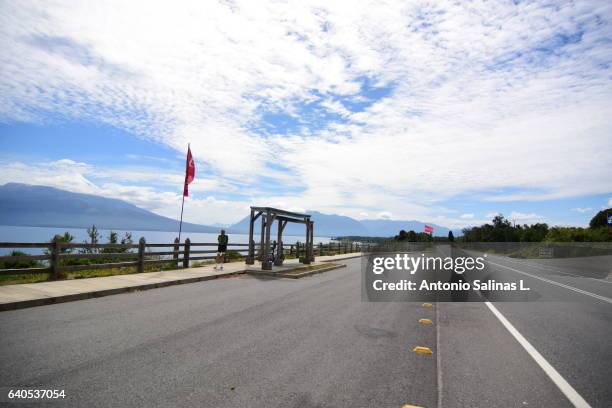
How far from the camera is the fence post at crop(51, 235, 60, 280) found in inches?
482

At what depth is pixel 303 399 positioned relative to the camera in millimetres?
4094

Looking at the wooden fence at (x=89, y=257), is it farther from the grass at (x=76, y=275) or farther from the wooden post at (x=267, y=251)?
the wooden post at (x=267, y=251)

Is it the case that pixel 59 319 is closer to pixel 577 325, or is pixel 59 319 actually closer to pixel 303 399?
pixel 303 399

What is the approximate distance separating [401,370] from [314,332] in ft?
7.34

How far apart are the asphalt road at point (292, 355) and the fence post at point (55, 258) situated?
3510 millimetres

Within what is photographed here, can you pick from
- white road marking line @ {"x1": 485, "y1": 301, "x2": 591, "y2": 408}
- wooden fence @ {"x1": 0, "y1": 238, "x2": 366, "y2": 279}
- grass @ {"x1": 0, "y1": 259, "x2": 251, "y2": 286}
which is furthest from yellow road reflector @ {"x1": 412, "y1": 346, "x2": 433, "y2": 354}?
grass @ {"x1": 0, "y1": 259, "x2": 251, "y2": 286}

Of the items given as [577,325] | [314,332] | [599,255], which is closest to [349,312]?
[314,332]

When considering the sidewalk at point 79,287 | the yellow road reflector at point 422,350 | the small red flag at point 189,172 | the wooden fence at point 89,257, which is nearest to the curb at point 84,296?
the sidewalk at point 79,287

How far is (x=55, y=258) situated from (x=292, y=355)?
10.0 meters

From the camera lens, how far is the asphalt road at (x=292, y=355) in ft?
13.9

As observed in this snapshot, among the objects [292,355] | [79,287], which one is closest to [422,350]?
[292,355]

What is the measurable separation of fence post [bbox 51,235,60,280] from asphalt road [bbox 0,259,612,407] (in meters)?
3.51

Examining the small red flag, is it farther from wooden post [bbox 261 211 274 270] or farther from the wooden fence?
wooden post [bbox 261 211 274 270]

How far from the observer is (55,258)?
12273mm
